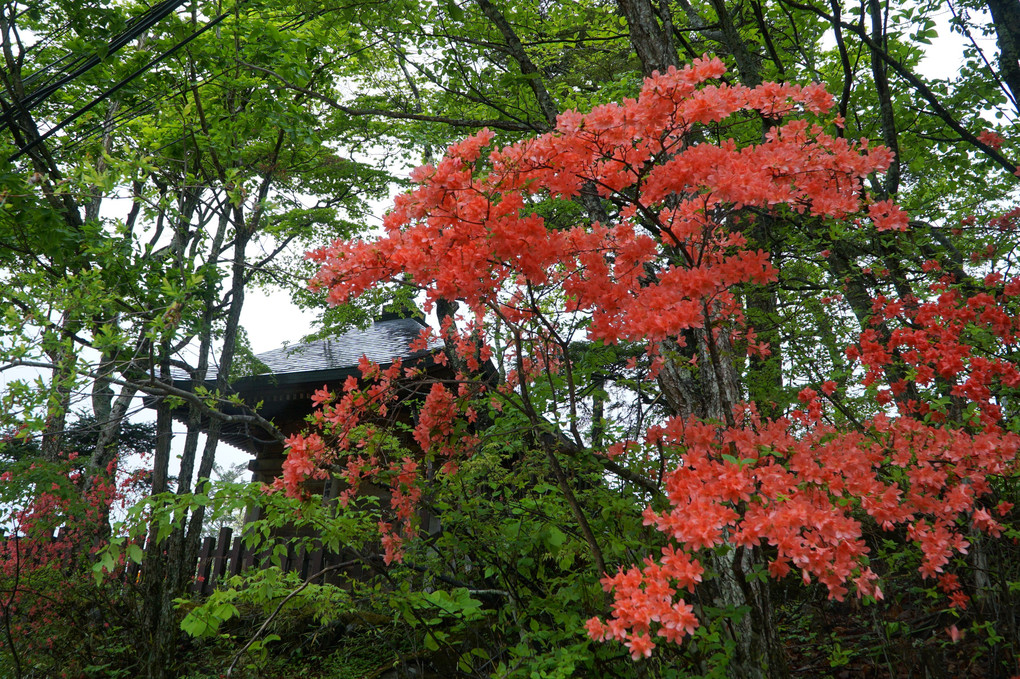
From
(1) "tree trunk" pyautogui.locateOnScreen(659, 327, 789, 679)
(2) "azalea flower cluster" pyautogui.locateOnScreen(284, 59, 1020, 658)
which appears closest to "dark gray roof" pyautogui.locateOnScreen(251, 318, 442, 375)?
(1) "tree trunk" pyautogui.locateOnScreen(659, 327, 789, 679)

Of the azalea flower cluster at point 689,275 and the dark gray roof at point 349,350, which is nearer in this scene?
the azalea flower cluster at point 689,275

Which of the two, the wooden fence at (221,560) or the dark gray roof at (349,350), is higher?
the dark gray roof at (349,350)

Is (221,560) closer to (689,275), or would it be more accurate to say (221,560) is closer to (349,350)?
(349,350)

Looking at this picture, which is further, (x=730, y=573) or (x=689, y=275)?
(x=730, y=573)

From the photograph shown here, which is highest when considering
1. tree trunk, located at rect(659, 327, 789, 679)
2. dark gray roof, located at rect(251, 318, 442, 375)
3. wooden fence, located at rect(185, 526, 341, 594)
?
dark gray roof, located at rect(251, 318, 442, 375)

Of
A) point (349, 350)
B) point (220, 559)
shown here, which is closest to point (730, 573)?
point (220, 559)

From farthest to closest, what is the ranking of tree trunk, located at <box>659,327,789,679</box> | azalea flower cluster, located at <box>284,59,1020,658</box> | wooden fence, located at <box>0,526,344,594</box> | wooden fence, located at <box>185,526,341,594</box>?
wooden fence, located at <box>185,526,341,594</box>, wooden fence, located at <box>0,526,344,594</box>, tree trunk, located at <box>659,327,789,679</box>, azalea flower cluster, located at <box>284,59,1020,658</box>

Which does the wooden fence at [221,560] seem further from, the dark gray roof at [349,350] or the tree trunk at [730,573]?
the tree trunk at [730,573]

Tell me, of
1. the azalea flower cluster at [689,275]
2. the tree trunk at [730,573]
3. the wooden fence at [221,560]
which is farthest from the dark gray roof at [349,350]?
the azalea flower cluster at [689,275]

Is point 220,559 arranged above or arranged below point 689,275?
below

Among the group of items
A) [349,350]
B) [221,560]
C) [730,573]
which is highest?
[349,350]

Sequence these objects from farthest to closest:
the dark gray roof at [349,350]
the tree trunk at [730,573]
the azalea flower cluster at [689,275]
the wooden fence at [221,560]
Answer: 1. the dark gray roof at [349,350]
2. the wooden fence at [221,560]
3. the tree trunk at [730,573]
4. the azalea flower cluster at [689,275]

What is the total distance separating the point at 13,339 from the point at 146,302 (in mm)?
1358

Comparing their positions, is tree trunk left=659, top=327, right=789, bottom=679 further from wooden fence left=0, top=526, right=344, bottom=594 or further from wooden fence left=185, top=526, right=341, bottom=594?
wooden fence left=185, top=526, right=341, bottom=594
